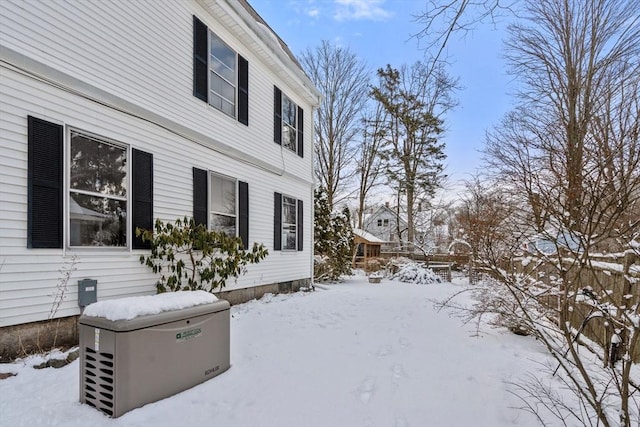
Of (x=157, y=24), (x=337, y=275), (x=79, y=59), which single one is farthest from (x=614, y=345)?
(x=337, y=275)

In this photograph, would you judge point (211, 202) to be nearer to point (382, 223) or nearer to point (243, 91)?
point (243, 91)

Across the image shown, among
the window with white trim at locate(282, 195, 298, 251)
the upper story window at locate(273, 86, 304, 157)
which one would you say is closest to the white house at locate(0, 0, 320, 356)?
the upper story window at locate(273, 86, 304, 157)

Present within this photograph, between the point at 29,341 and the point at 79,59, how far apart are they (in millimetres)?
3404

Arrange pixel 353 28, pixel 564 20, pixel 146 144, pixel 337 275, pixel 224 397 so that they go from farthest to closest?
pixel 337 275 → pixel 564 20 → pixel 353 28 → pixel 146 144 → pixel 224 397

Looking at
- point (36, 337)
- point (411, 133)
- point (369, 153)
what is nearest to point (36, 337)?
point (36, 337)

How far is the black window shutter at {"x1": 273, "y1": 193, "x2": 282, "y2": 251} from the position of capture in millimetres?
9062

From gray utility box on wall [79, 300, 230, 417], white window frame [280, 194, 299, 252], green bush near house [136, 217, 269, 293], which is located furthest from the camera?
white window frame [280, 194, 299, 252]

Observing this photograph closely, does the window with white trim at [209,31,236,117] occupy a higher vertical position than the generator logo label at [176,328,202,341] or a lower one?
higher

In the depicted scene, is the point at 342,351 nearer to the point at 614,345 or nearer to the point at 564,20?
the point at 614,345

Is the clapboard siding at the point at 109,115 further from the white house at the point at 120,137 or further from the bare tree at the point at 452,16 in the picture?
the bare tree at the point at 452,16

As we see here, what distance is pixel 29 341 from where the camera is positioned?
3.99 metres

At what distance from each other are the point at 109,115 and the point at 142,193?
1.15 meters

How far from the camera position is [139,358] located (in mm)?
2779

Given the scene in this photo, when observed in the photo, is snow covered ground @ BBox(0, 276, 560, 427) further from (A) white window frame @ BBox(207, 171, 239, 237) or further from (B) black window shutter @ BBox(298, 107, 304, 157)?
(B) black window shutter @ BBox(298, 107, 304, 157)
